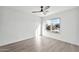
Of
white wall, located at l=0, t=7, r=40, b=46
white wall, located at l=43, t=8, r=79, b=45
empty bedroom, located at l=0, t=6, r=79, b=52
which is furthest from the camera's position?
white wall, located at l=0, t=7, r=40, b=46

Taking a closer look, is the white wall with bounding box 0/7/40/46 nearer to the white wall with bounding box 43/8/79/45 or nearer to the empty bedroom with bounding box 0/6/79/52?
the empty bedroom with bounding box 0/6/79/52

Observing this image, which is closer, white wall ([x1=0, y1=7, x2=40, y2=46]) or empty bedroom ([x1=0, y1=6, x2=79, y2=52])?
empty bedroom ([x1=0, y1=6, x2=79, y2=52])

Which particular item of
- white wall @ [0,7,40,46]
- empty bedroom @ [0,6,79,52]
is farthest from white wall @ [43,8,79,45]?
white wall @ [0,7,40,46]

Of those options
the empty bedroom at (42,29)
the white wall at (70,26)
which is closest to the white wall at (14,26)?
the empty bedroom at (42,29)

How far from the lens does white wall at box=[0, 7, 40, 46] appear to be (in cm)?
236

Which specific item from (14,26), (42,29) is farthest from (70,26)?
(14,26)

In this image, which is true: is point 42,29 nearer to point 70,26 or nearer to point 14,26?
point 70,26

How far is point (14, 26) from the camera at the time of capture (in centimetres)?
284

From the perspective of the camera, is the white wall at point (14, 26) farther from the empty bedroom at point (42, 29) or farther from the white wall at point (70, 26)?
the white wall at point (70, 26)

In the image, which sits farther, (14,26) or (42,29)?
(14,26)
